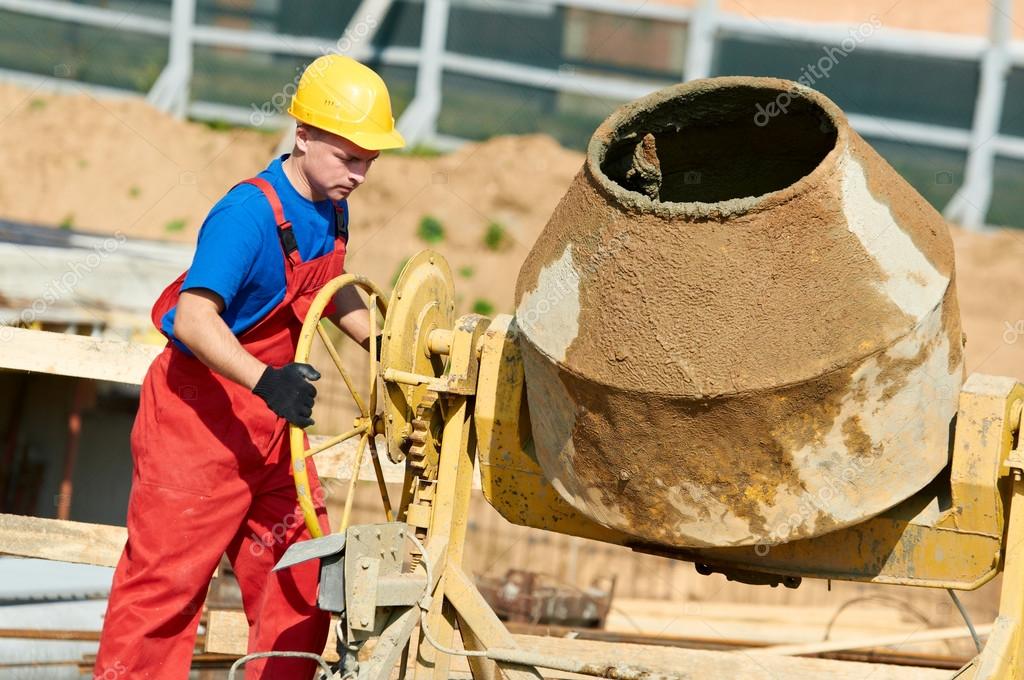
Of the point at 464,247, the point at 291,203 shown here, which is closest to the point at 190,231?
the point at 464,247

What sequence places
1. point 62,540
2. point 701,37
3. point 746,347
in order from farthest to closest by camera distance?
point 701,37
point 62,540
point 746,347

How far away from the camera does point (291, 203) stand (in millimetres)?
3430

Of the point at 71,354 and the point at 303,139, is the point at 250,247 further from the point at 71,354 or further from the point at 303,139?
the point at 71,354

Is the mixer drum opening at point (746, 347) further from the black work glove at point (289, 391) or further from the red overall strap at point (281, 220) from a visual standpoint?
the red overall strap at point (281, 220)

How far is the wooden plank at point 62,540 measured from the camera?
4.28m

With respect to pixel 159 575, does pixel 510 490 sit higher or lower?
higher

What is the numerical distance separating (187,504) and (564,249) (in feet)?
3.92

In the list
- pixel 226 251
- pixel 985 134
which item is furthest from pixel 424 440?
pixel 985 134

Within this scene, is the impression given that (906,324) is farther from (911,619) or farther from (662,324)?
(911,619)

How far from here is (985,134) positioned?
38.1 ft

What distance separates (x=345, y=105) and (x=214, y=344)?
2.40ft

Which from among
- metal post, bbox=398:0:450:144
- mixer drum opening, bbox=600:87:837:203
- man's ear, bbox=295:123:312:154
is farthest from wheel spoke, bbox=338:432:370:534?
metal post, bbox=398:0:450:144

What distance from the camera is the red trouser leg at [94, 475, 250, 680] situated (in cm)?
332

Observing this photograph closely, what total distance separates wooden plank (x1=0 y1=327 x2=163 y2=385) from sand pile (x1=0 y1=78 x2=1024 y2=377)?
6040mm
